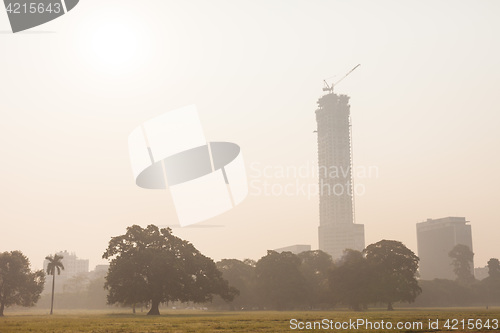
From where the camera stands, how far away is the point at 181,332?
129 feet

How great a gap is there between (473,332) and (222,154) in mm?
49840

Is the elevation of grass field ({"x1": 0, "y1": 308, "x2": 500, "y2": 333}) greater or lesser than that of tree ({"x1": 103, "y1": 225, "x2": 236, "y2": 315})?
lesser

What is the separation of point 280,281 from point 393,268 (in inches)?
963

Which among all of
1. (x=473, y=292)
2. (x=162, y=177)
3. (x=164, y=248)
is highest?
(x=162, y=177)

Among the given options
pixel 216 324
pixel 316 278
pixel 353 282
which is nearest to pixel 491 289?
pixel 316 278

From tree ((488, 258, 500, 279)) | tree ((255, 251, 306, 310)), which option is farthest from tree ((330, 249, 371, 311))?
tree ((488, 258, 500, 279))

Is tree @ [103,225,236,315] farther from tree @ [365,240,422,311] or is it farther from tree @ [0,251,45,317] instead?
tree @ [365,240,422,311]

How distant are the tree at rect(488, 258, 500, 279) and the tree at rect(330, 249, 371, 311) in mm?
87181

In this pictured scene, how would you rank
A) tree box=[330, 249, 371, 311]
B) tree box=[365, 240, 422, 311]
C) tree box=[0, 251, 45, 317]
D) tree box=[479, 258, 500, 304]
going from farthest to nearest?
tree box=[479, 258, 500, 304] < tree box=[365, 240, 422, 311] < tree box=[330, 249, 371, 311] < tree box=[0, 251, 45, 317]

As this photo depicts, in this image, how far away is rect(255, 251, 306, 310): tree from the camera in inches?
4651

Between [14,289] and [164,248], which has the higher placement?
[164,248]

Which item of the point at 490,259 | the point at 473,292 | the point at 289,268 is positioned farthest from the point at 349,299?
the point at 490,259

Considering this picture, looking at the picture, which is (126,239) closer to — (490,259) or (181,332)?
(181,332)

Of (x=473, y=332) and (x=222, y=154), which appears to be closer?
(x=473, y=332)
